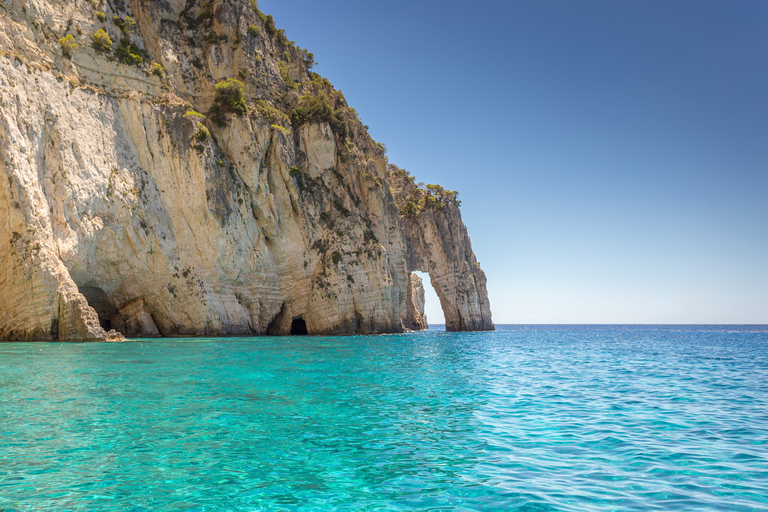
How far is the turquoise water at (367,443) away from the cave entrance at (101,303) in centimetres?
2272

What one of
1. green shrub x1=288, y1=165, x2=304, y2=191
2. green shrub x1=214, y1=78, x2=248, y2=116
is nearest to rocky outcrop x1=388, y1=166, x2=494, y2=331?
green shrub x1=288, y1=165, x2=304, y2=191

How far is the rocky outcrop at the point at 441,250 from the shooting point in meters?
75.9

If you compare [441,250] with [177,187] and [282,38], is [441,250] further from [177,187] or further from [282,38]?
[177,187]

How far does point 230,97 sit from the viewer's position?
46.0 m

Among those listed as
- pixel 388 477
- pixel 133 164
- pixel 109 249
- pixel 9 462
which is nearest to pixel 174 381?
pixel 9 462

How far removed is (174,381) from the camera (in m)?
14.8

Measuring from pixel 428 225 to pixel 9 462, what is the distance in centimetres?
7065

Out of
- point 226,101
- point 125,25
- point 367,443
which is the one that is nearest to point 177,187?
point 226,101

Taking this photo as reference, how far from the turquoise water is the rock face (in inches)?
744

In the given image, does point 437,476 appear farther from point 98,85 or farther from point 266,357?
point 98,85

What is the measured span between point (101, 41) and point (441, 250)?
5094 cm

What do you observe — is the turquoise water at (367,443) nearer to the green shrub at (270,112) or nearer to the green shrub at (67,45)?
the green shrub at (67,45)

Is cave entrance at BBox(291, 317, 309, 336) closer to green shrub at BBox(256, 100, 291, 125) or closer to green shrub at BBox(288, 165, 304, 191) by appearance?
green shrub at BBox(288, 165, 304, 191)

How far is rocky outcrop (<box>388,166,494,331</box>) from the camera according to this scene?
249 feet
